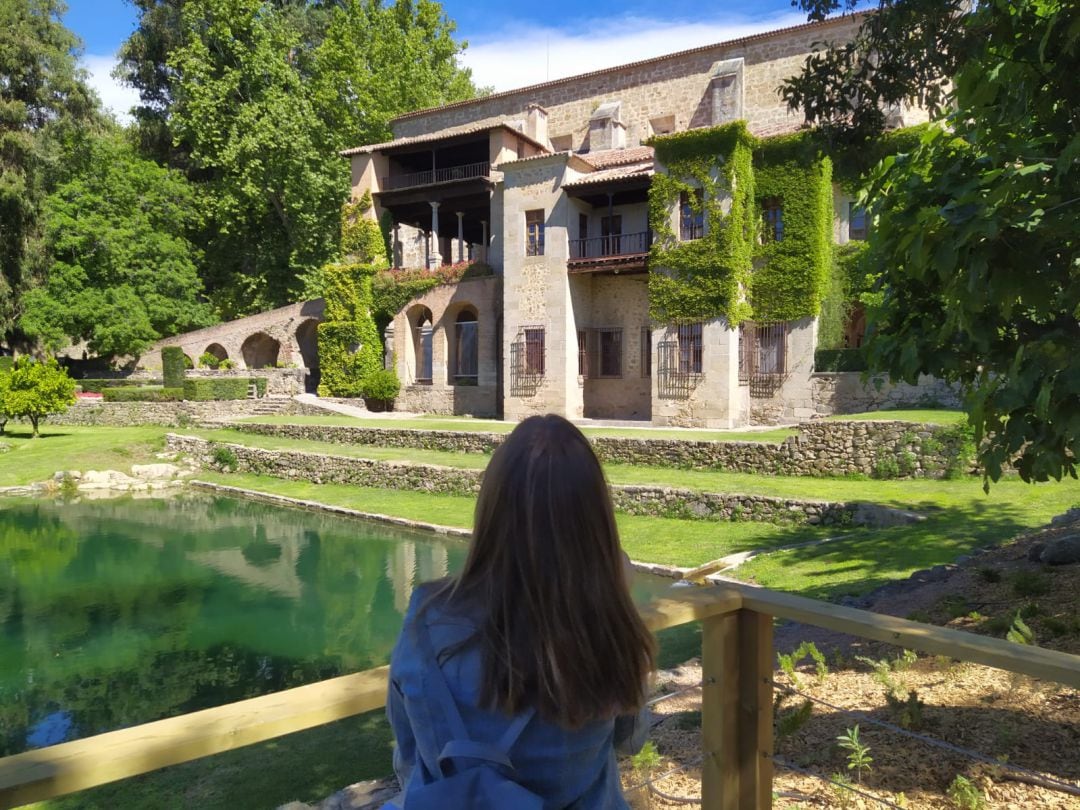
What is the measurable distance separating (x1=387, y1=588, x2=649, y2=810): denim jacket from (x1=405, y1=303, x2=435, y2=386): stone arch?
27.5 m

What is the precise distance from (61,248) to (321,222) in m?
11.0

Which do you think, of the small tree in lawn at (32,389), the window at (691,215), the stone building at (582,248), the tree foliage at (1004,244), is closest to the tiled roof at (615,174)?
the stone building at (582,248)

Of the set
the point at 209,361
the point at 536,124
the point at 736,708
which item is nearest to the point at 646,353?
the point at 536,124

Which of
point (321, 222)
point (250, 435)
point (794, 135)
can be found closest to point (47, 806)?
point (250, 435)

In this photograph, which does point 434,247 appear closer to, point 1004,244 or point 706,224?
point 706,224

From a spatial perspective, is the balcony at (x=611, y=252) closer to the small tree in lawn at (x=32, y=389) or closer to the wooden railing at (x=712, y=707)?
the small tree in lawn at (x=32, y=389)

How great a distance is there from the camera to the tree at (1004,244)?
9.30 ft

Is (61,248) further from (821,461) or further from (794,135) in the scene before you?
(821,461)

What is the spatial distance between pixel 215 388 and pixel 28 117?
51.8ft

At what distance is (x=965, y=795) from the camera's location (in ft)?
10.0

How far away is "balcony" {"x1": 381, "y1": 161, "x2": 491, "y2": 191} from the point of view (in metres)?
28.7

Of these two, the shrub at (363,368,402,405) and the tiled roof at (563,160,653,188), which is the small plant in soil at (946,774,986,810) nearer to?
the tiled roof at (563,160,653,188)

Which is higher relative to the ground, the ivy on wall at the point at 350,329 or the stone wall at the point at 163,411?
the ivy on wall at the point at 350,329

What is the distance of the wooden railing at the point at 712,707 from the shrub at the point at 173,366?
101 ft
